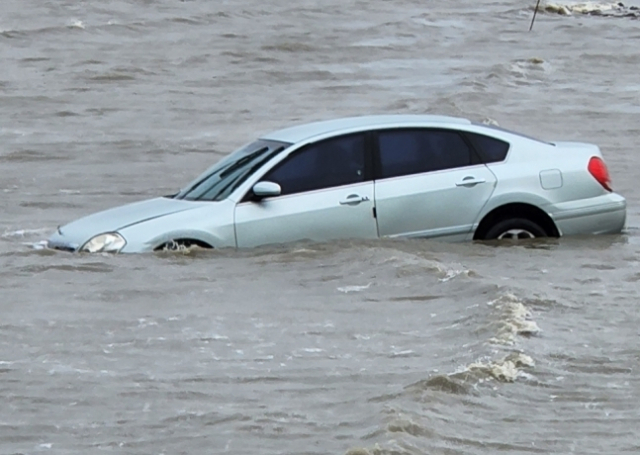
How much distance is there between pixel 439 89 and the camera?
88.7 ft

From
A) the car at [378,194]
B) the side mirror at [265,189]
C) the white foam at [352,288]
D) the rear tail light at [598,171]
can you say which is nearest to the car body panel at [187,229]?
the car at [378,194]

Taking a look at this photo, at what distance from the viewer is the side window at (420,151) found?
11.8m

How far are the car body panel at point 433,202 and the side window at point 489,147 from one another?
0.14 meters

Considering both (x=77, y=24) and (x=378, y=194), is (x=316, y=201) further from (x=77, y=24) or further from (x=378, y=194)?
(x=77, y=24)

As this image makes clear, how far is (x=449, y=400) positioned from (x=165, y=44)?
28881mm

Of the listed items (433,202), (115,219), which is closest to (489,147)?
(433,202)

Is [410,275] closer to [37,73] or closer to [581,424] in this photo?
[581,424]

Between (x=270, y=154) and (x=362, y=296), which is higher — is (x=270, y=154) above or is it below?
above

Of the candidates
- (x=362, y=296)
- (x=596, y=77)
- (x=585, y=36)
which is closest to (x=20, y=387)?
(x=362, y=296)

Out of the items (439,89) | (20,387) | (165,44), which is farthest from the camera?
(165,44)

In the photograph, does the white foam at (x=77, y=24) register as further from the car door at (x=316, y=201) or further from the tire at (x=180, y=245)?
the tire at (x=180, y=245)

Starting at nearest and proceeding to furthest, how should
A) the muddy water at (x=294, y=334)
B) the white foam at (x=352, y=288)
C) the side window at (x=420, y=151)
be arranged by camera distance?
1. the muddy water at (x=294, y=334)
2. the white foam at (x=352, y=288)
3. the side window at (x=420, y=151)

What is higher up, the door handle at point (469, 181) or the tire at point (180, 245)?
the door handle at point (469, 181)

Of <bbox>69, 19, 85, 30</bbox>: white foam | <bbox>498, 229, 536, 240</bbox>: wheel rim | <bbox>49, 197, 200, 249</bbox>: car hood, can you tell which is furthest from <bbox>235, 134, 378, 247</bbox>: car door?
<bbox>69, 19, 85, 30</bbox>: white foam
